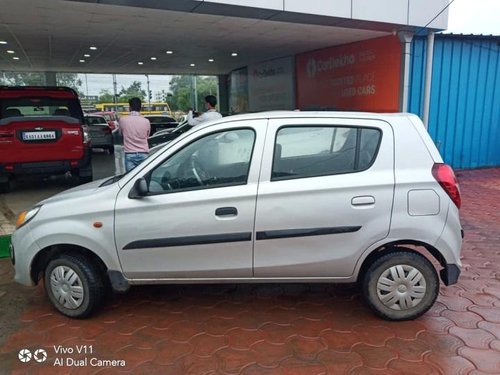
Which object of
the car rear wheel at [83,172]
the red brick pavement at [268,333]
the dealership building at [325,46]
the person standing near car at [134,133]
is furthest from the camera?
the car rear wheel at [83,172]

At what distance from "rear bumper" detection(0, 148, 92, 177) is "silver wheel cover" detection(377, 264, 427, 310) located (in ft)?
20.4

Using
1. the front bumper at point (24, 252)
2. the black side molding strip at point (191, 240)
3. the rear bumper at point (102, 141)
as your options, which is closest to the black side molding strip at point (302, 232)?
the black side molding strip at point (191, 240)

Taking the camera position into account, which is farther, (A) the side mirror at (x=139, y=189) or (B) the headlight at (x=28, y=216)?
(B) the headlight at (x=28, y=216)

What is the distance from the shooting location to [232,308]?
11.3 feet

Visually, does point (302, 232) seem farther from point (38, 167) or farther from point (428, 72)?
point (428, 72)

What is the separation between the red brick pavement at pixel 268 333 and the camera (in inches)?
106

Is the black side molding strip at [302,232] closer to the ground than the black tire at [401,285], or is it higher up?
higher up

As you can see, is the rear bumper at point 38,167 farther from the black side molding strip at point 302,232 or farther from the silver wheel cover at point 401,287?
the silver wheel cover at point 401,287

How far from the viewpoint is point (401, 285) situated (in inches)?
122

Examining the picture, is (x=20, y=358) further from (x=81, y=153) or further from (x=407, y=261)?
(x=81, y=153)

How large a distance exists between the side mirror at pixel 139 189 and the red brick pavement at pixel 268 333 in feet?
3.37

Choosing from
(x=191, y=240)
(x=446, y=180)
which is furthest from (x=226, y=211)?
(x=446, y=180)

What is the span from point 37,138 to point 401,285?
21.2 feet

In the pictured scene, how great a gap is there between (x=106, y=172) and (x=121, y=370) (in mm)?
8346
